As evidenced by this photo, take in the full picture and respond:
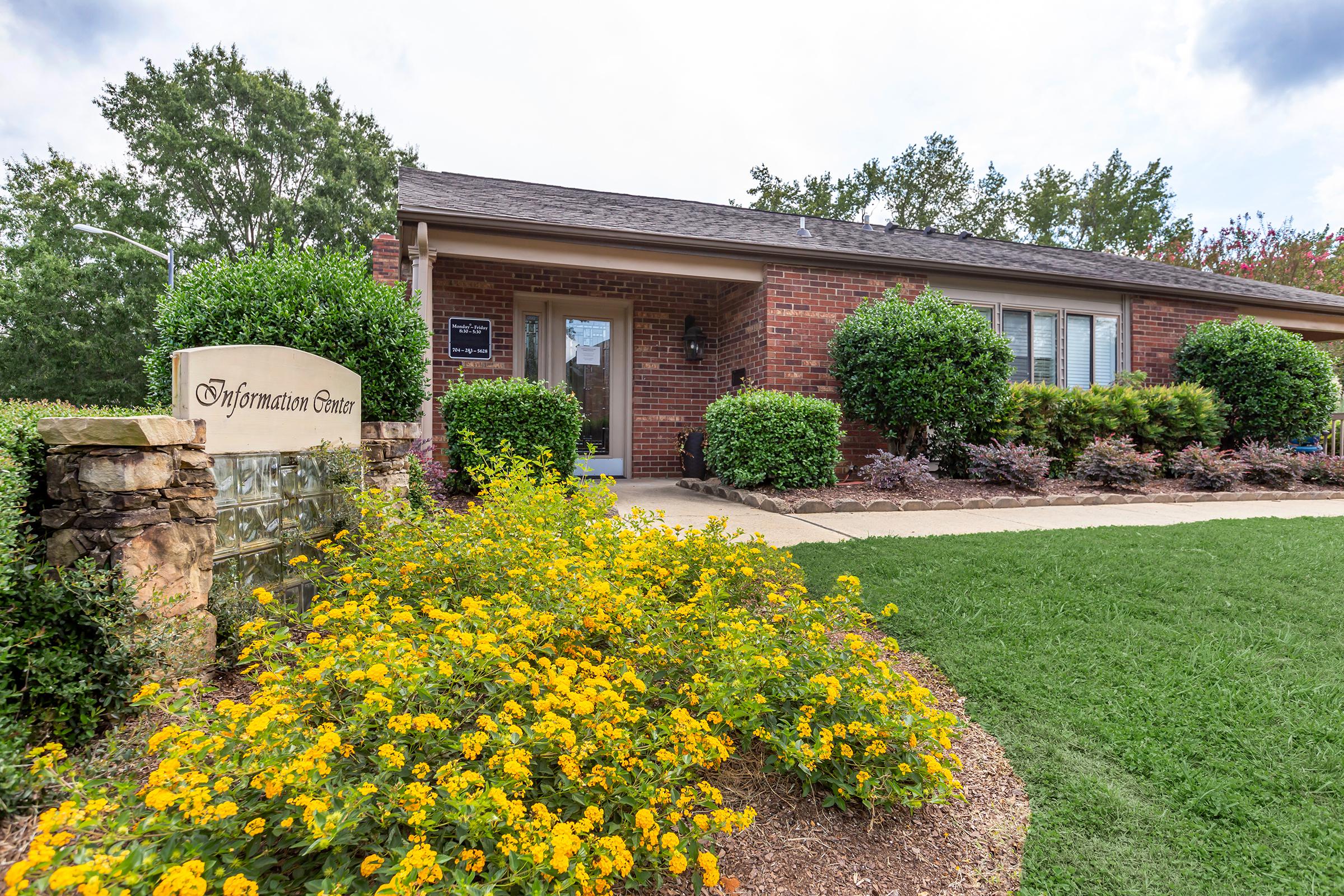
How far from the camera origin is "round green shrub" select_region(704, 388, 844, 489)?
6.37 m

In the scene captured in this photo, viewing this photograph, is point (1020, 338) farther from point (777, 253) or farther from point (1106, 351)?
point (777, 253)

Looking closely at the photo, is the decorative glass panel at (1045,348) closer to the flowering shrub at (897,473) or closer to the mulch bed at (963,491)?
the mulch bed at (963,491)

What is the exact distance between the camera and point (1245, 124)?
589 inches

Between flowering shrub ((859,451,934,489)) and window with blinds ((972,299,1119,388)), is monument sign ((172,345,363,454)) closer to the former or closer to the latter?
flowering shrub ((859,451,934,489))

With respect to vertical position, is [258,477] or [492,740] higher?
[258,477]

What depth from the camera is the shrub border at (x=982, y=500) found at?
591cm

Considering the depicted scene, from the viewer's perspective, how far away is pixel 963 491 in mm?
6762

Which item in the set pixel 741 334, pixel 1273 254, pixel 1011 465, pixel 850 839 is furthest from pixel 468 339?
pixel 1273 254

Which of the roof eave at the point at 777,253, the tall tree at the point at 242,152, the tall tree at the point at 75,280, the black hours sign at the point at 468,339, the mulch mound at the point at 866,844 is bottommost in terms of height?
the mulch mound at the point at 866,844

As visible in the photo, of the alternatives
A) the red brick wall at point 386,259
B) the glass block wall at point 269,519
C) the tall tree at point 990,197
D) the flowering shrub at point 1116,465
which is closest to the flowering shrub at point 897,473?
the flowering shrub at point 1116,465

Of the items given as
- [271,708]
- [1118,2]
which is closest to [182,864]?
[271,708]

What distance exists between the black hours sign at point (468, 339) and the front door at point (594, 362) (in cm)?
69

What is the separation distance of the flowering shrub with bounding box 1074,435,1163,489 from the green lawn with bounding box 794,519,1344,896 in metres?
2.73

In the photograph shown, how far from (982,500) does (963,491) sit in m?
0.49
